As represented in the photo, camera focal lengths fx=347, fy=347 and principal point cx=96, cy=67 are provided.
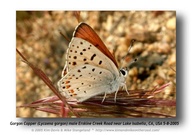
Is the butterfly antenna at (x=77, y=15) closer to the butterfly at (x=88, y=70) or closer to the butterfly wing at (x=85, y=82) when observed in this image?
the butterfly at (x=88, y=70)

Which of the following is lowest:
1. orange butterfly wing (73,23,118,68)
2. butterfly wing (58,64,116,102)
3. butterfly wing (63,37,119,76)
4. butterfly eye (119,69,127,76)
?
butterfly wing (58,64,116,102)

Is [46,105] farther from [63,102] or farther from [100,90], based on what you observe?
[100,90]

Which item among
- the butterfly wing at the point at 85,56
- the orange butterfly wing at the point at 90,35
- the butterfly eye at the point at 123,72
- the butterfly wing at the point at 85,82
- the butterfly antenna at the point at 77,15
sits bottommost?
the butterfly wing at the point at 85,82

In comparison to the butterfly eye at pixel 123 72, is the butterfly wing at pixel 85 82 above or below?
below

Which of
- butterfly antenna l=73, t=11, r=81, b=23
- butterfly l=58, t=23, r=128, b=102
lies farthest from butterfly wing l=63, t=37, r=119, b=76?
butterfly antenna l=73, t=11, r=81, b=23

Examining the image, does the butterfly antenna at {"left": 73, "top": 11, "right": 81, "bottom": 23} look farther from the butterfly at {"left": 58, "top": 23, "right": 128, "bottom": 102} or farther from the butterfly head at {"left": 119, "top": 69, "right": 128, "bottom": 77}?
the butterfly head at {"left": 119, "top": 69, "right": 128, "bottom": 77}

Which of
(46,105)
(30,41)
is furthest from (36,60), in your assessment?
(46,105)

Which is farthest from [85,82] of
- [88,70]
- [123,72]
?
[123,72]

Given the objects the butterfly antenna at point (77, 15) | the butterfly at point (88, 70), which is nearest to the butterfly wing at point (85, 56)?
the butterfly at point (88, 70)
